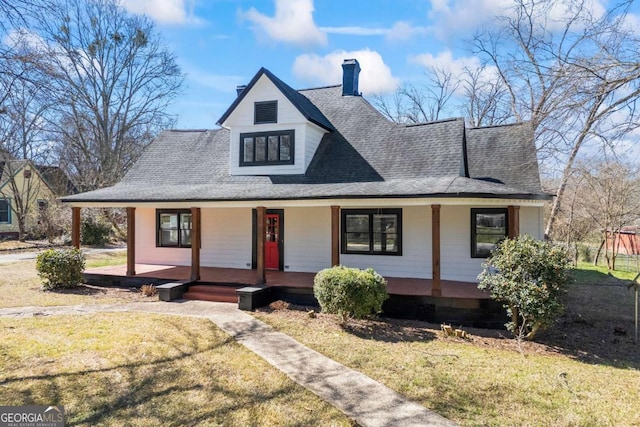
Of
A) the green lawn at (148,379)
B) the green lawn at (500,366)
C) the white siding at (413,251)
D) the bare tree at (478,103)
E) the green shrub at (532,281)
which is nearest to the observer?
the green lawn at (148,379)

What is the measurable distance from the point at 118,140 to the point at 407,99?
76.2 feet

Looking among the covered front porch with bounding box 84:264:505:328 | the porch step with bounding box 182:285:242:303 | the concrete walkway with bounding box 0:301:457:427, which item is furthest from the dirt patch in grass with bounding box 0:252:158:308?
the porch step with bounding box 182:285:242:303

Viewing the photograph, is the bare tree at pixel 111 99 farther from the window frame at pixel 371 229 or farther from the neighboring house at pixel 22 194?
the window frame at pixel 371 229

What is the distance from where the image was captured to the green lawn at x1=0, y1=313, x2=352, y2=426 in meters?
4.52

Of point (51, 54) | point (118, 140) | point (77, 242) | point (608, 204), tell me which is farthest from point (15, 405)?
point (118, 140)

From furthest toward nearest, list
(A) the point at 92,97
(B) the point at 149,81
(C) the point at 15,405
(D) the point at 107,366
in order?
(B) the point at 149,81 → (A) the point at 92,97 → (D) the point at 107,366 → (C) the point at 15,405

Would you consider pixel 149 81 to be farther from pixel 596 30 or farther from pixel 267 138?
pixel 596 30

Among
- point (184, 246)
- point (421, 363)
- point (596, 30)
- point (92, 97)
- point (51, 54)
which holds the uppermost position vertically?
point (92, 97)

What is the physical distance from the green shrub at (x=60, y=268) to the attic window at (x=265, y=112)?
23.4 feet

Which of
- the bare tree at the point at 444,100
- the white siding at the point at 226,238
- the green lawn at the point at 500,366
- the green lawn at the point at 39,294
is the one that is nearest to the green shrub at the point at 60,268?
the green lawn at the point at 39,294

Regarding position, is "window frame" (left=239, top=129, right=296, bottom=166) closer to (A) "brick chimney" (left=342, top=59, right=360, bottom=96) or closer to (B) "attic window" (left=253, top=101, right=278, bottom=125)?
(B) "attic window" (left=253, top=101, right=278, bottom=125)

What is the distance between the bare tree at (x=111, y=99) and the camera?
2878 centimetres

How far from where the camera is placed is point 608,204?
18656 mm

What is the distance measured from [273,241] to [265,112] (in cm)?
436
